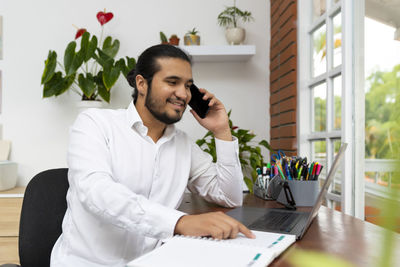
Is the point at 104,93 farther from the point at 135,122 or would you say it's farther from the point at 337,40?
the point at 337,40

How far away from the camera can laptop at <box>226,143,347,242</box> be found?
0.90m

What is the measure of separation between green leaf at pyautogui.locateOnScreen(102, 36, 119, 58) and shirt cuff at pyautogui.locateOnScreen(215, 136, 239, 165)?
143cm

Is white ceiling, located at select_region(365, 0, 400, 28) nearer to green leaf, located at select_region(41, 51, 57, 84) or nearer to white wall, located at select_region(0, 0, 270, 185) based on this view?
white wall, located at select_region(0, 0, 270, 185)

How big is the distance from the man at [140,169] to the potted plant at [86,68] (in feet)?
3.46

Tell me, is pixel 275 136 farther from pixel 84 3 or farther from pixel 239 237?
pixel 239 237

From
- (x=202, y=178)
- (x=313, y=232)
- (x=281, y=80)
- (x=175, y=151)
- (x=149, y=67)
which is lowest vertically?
(x=313, y=232)

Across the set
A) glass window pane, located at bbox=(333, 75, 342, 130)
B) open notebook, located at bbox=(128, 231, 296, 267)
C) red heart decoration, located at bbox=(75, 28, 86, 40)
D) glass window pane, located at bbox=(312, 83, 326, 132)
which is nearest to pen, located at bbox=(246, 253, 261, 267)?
open notebook, located at bbox=(128, 231, 296, 267)

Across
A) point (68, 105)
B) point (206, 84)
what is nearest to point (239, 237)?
point (206, 84)

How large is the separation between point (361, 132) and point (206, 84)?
1.43 meters

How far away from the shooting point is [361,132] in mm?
1582

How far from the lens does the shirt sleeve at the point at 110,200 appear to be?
35.1 inches

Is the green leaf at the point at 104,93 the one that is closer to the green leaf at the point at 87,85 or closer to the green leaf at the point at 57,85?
the green leaf at the point at 87,85

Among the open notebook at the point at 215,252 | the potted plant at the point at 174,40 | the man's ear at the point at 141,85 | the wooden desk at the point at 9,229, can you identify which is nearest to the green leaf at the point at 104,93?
the potted plant at the point at 174,40

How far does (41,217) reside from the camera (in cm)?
123
